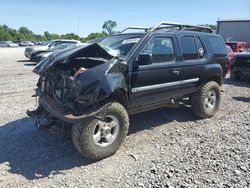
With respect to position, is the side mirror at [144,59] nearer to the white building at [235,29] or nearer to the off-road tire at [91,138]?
the off-road tire at [91,138]

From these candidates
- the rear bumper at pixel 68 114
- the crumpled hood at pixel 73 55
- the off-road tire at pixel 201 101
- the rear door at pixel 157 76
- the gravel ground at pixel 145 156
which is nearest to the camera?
the gravel ground at pixel 145 156

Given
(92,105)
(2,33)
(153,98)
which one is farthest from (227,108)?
(2,33)

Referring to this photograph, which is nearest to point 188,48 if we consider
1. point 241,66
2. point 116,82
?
point 116,82

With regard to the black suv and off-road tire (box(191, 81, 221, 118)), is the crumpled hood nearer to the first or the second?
the black suv

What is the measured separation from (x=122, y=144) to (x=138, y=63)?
1.41 meters

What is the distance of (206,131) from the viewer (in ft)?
19.2

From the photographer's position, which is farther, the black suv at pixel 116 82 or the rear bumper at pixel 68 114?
the black suv at pixel 116 82

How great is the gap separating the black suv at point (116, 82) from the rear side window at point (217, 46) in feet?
1.20

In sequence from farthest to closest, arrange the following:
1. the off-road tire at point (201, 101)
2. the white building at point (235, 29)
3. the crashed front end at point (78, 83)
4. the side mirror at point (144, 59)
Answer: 1. the white building at point (235, 29)
2. the off-road tire at point (201, 101)
3. the side mirror at point (144, 59)
4. the crashed front end at point (78, 83)

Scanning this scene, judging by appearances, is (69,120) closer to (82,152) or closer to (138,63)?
(82,152)

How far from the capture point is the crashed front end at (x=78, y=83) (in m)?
4.16

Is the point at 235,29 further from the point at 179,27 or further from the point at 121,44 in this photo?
the point at 121,44

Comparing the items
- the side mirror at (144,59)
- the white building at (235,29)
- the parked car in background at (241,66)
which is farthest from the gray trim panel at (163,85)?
the white building at (235,29)

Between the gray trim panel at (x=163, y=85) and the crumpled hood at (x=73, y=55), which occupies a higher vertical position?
the crumpled hood at (x=73, y=55)
